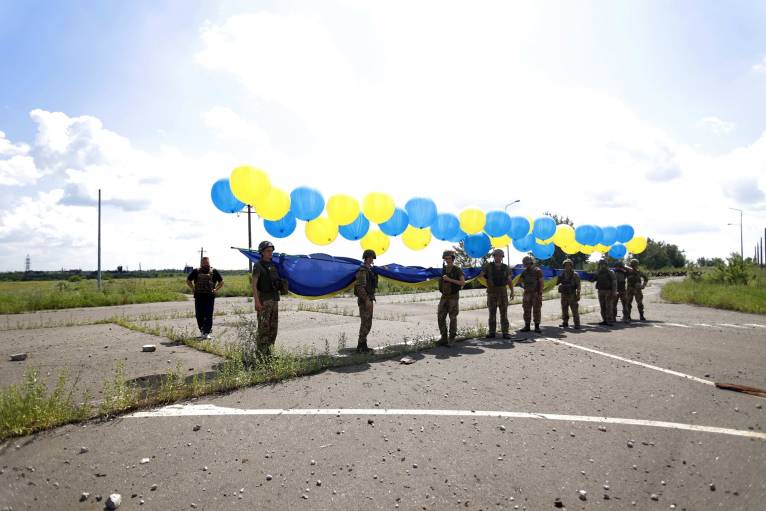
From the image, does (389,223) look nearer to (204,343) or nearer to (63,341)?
(204,343)

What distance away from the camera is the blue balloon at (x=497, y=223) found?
36.0ft

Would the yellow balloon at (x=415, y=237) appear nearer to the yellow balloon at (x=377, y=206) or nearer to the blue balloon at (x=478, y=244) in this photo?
the blue balloon at (x=478, y=244)

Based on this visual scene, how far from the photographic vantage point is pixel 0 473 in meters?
3.38

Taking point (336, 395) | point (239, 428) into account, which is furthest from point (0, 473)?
point (336, 395)

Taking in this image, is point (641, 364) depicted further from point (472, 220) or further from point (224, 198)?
point (224, 198)

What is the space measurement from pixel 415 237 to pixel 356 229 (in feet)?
5.47

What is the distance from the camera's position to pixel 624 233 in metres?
13.5

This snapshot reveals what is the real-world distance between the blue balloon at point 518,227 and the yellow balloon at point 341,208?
468 centimetres

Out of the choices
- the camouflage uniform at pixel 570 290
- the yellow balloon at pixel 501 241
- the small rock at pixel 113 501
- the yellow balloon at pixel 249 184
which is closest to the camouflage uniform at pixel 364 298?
the yellow balloon at pixel 249 184

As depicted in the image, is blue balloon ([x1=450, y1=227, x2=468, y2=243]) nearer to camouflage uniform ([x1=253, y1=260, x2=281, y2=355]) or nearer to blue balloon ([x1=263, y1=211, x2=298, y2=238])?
blue balloon ([x1=263, y1=211, x2=298, y2=238])

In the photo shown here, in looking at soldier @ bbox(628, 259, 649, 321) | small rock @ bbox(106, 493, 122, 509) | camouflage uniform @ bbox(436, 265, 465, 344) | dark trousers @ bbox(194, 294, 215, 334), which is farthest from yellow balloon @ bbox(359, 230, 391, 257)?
small rock @ bbox(106, 493, 122, 509)

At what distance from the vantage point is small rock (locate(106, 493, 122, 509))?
295 centimetres

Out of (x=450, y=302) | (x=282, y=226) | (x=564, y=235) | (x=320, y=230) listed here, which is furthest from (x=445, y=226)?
(x=564, y=235)

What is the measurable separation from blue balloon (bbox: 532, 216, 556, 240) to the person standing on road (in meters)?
8.41
